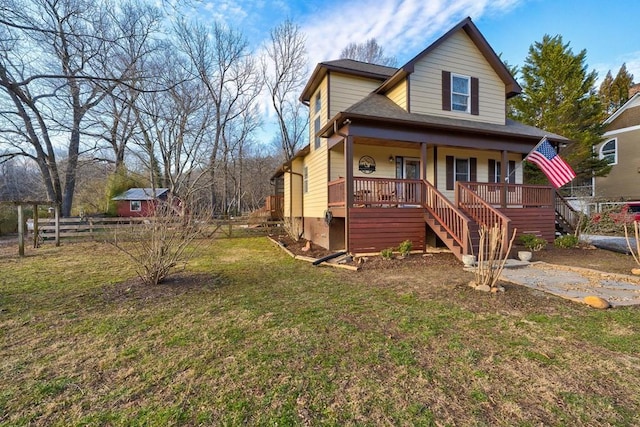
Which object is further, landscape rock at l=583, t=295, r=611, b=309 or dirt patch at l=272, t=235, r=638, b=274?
dirt patch at l=272, t=235, r=638, b=274

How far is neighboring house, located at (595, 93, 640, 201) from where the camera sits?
18625mm

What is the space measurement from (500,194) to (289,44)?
23.2 meters

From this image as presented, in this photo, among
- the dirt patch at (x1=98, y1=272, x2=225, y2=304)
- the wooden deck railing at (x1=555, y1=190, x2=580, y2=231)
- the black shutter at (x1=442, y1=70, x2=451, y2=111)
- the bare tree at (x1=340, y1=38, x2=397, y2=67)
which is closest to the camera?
the dirt patch at (x1=98, y1=272, x2=225, y2=304)

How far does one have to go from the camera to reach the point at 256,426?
1913 millimetres

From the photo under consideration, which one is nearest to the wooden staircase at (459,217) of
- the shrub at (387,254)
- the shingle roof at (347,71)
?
the shrub at (387,254)

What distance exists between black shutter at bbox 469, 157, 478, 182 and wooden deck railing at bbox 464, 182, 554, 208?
5.19ft

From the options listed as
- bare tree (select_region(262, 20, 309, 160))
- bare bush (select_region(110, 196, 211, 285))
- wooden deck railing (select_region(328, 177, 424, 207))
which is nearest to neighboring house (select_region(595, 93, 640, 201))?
wooden deck railing (select_region(328, 177, 424, 207))

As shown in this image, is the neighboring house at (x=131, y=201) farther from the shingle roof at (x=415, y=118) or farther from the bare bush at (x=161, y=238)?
the bare bush at (x=161, y=238)

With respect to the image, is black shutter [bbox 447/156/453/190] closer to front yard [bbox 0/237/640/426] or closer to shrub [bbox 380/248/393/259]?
shrub [bbox 380/248/393/259]

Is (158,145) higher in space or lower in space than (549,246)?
higher

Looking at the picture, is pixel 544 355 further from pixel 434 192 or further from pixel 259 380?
pixel 434 192

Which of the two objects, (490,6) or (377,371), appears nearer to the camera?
(377,371)

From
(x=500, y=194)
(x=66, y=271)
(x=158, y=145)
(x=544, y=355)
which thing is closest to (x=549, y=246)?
(x=500, y=194)

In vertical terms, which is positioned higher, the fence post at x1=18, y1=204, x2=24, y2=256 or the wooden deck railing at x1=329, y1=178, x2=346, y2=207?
the wooden deck railing at x1=329, y1=178, x2=346, y2=207
